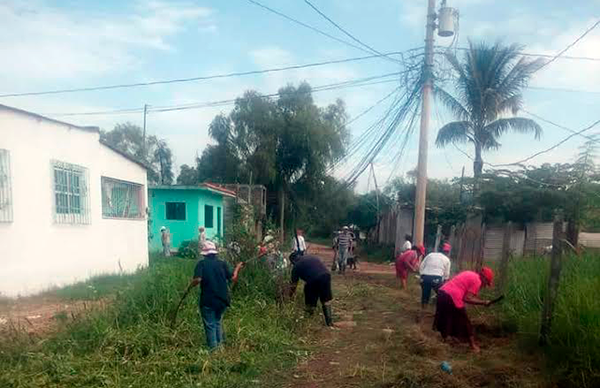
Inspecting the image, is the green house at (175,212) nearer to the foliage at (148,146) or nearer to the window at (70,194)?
the window at (70,194)

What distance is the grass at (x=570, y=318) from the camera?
4.28m

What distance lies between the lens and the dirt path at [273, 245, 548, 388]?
15.4 feet

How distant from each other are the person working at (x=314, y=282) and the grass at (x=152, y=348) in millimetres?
427

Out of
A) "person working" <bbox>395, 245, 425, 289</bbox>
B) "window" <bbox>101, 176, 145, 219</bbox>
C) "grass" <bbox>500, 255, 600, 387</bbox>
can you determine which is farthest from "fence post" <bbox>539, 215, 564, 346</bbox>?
"window" <bbox>101, 176, 145, 219</bbox>

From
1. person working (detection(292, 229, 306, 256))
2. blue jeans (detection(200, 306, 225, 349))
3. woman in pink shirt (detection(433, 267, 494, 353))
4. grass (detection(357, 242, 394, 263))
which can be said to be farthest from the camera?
grass (detection(357, 242, 394, 263))

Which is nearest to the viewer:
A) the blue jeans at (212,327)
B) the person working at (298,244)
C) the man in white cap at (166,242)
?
the blue jeans at (212,327)

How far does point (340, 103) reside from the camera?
29234 millimetres

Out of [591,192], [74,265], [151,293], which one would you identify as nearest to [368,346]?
[151,293]

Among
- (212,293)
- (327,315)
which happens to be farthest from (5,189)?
(327,315)

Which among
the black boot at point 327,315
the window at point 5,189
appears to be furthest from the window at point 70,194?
the black boot at point 327,315

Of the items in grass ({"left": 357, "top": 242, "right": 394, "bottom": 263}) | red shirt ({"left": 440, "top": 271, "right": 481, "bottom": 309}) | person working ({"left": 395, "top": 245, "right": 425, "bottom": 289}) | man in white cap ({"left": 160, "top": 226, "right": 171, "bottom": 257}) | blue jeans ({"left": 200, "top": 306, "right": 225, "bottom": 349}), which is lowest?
grass ({"left": 357, "top": 242, "right": 394, "bottom": 263})

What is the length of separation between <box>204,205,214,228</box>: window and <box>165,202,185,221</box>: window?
5.09 ft

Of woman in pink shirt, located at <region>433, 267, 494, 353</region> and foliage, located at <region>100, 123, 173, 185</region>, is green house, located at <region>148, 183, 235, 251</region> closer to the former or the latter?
woman in pink shirt, located at <region>433, 267, 494, 353</region>

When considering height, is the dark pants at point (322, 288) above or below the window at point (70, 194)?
below
